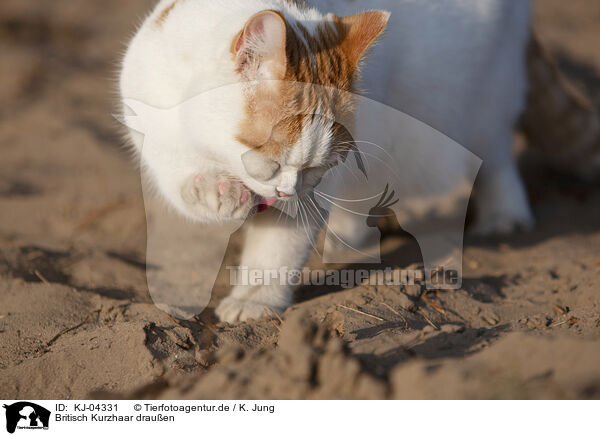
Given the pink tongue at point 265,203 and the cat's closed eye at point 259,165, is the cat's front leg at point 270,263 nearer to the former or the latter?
the pink tongue at point 265,203

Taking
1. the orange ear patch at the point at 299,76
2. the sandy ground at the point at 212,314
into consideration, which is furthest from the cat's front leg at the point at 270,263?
the orange ear patch at the point at 299,76

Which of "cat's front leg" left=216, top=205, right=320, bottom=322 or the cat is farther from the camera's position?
"cat's front leg" left=216, top=205, right=320, bottom=322

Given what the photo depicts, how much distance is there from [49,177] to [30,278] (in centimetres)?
134

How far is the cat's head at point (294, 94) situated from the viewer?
1.83 m

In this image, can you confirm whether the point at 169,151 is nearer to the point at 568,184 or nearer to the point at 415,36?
the point at 415,36

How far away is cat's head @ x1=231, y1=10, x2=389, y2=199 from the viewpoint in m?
1.83

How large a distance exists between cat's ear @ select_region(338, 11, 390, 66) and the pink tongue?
59 cm
